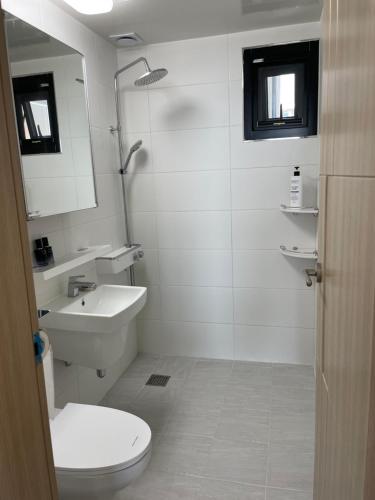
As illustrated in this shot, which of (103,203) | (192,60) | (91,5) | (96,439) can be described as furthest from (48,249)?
(192,60)

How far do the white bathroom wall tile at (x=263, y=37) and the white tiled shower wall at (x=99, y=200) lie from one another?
2.63ft

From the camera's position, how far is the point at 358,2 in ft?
2.33

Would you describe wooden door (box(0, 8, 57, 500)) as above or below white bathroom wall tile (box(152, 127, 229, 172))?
below

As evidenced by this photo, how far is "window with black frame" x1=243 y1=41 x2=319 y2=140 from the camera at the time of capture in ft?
8.13

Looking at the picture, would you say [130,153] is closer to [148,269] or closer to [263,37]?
Result: [148,269]

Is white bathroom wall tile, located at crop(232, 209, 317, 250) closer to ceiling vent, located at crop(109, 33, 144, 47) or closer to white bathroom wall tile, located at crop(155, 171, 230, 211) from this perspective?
white bathroom wall tile, located at crop(155, 171, 230, 211)

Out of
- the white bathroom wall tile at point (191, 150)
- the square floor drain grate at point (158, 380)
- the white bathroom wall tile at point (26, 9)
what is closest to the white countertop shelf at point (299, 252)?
the white bathroom wall tile at point (191, 150)

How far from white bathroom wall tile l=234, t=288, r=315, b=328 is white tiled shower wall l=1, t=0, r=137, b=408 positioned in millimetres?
861

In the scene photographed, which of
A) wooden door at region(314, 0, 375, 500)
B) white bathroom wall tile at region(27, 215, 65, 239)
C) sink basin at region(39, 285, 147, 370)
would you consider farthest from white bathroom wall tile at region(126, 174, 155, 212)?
wooden door at region(314, 0, 375, 500)

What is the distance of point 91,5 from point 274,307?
2091mm

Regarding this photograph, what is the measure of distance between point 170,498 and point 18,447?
3.80 feet

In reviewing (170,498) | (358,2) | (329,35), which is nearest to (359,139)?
(358,2)

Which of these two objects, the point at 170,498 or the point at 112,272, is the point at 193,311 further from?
the point at 170,498

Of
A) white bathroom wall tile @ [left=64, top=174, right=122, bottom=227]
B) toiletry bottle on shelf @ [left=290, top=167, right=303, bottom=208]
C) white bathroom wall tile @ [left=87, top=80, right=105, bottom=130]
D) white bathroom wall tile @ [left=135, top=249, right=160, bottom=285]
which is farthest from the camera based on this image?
white bathroom wall tile @ [left=135, top=249, right=160, bottom=285]
